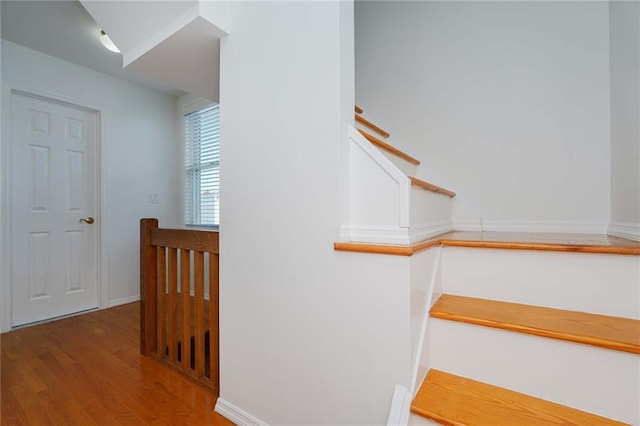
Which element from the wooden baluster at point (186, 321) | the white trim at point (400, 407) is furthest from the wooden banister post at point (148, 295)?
the white trim at point (400, 407)

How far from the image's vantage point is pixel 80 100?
8.98 feet

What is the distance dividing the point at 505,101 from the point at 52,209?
363 cm

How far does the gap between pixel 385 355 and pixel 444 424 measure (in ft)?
0.73

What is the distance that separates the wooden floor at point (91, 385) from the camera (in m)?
1.33

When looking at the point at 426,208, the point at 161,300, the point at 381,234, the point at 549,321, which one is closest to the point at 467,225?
the point at 426,208

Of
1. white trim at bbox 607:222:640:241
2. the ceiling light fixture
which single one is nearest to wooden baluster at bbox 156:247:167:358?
the ceiling light fixture

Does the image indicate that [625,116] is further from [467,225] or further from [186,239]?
[186,239]

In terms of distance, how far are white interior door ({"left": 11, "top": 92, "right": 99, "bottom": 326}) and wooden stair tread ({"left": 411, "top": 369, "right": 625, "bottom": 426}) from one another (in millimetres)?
3159

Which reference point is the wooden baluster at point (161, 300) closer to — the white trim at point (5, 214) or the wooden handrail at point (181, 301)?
the wooden handrail at point (181, 301)

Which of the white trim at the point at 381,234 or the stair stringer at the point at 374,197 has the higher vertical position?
the stair stringer at the point at 374,197

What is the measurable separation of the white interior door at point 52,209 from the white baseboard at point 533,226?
10.7 ft

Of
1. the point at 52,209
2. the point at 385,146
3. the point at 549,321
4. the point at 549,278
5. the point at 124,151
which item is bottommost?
the point at 549,321

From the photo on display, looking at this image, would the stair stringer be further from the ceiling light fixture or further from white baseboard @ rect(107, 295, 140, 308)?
white baseboard @ rect(107, 295, 140, 308)

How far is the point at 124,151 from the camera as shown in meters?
3.04
